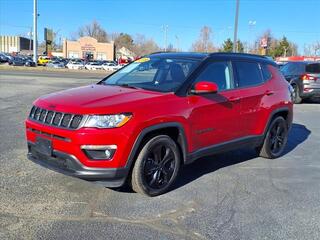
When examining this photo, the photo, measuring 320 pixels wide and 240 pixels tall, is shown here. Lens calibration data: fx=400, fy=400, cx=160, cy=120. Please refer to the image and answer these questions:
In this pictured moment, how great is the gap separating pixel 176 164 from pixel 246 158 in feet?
7.11

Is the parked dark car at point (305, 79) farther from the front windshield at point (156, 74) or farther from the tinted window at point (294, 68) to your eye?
the front windshield at point (156, 74)

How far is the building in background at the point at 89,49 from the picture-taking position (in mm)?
106812

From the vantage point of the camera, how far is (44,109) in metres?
4.60

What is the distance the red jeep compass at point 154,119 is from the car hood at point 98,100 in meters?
0.01

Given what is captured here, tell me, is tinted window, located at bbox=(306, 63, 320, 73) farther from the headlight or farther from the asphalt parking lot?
the headlight

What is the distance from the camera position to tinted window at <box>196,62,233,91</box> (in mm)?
5342

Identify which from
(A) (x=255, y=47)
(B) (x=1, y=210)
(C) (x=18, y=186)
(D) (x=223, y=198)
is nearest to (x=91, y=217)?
(B) (x=1, y=210)

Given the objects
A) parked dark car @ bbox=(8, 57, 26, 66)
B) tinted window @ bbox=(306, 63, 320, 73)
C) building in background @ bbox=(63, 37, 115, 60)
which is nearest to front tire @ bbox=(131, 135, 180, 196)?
tinted window @ bbox=(306, 63, 320, 73)

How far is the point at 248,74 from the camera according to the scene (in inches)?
241

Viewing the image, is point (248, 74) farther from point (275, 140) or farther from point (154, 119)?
point (154, 119)

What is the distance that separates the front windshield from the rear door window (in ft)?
2.92

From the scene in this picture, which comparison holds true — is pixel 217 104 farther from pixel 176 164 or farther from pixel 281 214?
pixel 281 214

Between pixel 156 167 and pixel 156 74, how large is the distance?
1.42 metres

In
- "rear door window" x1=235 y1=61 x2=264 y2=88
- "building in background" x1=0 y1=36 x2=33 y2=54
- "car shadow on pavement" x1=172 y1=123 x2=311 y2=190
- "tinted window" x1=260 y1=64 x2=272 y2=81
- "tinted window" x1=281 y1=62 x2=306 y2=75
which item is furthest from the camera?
"building in background" x1=0 y1=36 x2=33 y2=54
